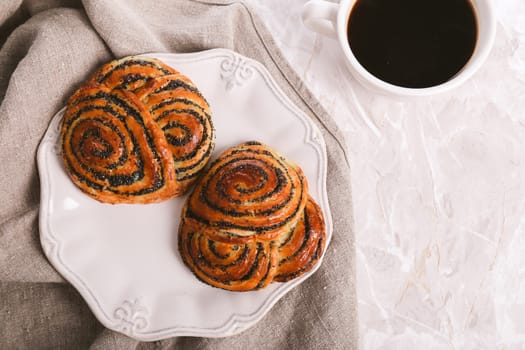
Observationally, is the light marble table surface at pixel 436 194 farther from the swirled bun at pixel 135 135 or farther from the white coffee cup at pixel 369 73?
the swirled bun at pixel 135 135

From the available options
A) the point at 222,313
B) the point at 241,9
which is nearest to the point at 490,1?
the point at 241,9

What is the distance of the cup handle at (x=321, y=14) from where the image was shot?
128 cm

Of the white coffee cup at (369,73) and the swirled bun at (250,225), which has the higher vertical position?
the white coffee cup at (369,73)

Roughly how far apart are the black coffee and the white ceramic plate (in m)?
0.23

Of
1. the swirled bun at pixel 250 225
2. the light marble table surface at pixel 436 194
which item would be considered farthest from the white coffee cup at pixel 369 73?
the swirled bun at pixel 250 225

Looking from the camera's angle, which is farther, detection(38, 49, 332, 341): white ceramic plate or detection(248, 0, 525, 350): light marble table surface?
detection(248, 0, 525, 350): light marble table surface

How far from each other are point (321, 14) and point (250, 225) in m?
0.53

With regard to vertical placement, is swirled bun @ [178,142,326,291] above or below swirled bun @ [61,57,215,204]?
below

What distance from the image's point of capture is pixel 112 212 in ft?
4.37

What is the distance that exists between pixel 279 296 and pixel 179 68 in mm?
621

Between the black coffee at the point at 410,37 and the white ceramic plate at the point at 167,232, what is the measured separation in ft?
0.77

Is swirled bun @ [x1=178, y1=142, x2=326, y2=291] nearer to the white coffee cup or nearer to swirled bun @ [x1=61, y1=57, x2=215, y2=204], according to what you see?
swirled bun @ [x1=61, y1=57, x2=215, y2=204]

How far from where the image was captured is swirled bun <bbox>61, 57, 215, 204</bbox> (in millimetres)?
1247

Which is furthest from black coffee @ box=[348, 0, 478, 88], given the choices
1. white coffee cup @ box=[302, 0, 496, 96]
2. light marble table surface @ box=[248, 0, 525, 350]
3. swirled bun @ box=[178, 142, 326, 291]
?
swirled bun @ box=[178, 142, 326, 291]
